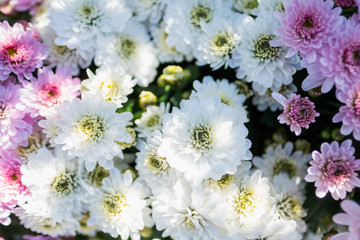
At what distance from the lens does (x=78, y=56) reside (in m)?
1.13

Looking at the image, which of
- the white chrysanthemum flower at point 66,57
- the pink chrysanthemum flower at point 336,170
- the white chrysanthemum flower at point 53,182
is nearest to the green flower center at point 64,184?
the white chrysanthemum flower at point 53,182

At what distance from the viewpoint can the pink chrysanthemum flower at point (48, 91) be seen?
977 millimetres

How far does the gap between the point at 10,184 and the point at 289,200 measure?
2.60 ft

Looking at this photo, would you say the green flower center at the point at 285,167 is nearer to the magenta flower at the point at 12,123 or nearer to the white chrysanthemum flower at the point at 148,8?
the white chrysanthemum flower at the point at 148,8

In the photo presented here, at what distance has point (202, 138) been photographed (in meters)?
0.92

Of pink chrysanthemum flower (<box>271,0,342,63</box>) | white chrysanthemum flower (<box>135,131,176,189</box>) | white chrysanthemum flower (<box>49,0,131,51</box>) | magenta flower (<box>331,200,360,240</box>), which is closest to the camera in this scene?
magenta flower (<box>331,200,360,240</box>)

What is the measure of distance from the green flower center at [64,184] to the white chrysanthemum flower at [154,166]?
20cm

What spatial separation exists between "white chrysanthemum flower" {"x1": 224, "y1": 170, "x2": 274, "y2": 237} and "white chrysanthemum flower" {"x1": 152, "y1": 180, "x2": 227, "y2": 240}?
0.05m

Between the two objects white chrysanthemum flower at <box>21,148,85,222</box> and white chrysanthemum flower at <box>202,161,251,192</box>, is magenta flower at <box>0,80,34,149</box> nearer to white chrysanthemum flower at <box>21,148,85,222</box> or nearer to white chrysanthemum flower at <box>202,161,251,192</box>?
white chrysanthemum flower at <box>21,148,85,222</box>

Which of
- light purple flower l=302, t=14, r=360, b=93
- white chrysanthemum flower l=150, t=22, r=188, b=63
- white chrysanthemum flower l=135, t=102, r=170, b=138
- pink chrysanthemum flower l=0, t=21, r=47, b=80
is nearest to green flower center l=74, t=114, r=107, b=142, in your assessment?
white chrysanthemum flower l=135, t=102, r=170, b=138

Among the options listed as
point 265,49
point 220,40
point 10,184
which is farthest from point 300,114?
point 10,184

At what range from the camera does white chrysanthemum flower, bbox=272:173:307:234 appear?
103 cm

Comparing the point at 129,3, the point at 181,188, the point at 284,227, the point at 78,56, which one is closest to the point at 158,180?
the point at 181,188

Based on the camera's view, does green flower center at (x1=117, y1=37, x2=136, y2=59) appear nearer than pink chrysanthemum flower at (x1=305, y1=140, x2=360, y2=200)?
No
